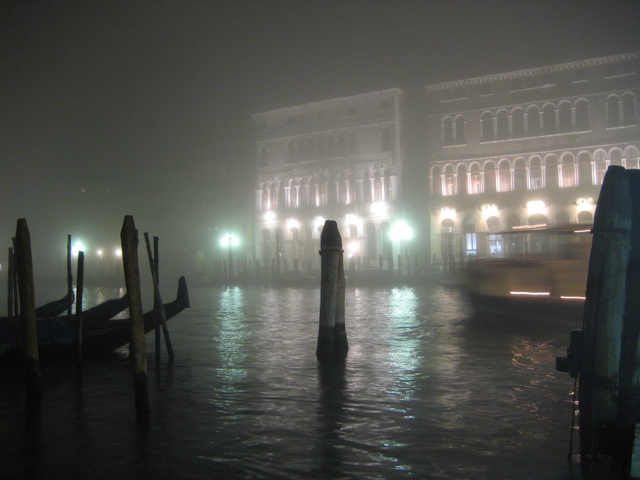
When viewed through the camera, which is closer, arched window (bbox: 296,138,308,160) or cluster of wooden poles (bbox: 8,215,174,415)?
cluster of wooden poles (bbox: 8,215,174,415)

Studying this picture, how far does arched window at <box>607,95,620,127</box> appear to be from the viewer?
32719 millimetres

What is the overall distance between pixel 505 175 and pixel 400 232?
7195 mm

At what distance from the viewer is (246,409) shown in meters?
6.24

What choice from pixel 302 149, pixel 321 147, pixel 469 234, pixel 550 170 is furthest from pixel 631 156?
pixel 302 149

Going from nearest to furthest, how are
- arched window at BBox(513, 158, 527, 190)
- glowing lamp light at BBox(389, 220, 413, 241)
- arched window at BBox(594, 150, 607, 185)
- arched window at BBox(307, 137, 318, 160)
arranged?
arched window at BBox(594, 150, 607, 185), arched window at BBox(513, 158, 527, 190), glowing lamp light at BBox(389, 220, 413, 241), arched window at BBox(307, 137, 318, 160)

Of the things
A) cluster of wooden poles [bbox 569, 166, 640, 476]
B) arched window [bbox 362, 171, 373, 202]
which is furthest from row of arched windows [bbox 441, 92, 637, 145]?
cluster of wooden poles [bbox 569, 166, 640, 476]

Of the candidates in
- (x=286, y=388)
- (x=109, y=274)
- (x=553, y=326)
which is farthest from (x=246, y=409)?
(x=109, y=274)

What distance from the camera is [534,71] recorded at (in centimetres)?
3428

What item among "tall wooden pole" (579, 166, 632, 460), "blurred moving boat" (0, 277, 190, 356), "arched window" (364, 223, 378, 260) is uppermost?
"arched window" (364, 223, 378, 260)

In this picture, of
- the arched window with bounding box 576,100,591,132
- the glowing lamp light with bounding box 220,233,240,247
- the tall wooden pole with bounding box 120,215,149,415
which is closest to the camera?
the tall wooden pole with bounding box 120,215,149,415

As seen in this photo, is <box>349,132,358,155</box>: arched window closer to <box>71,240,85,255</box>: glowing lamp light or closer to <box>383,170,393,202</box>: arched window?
<box>383,170,393,202</box>: arched window

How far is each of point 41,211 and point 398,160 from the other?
40348mm

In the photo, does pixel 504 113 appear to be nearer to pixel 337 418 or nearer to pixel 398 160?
pixel 398 160

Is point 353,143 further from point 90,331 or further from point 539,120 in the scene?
point 90,331
